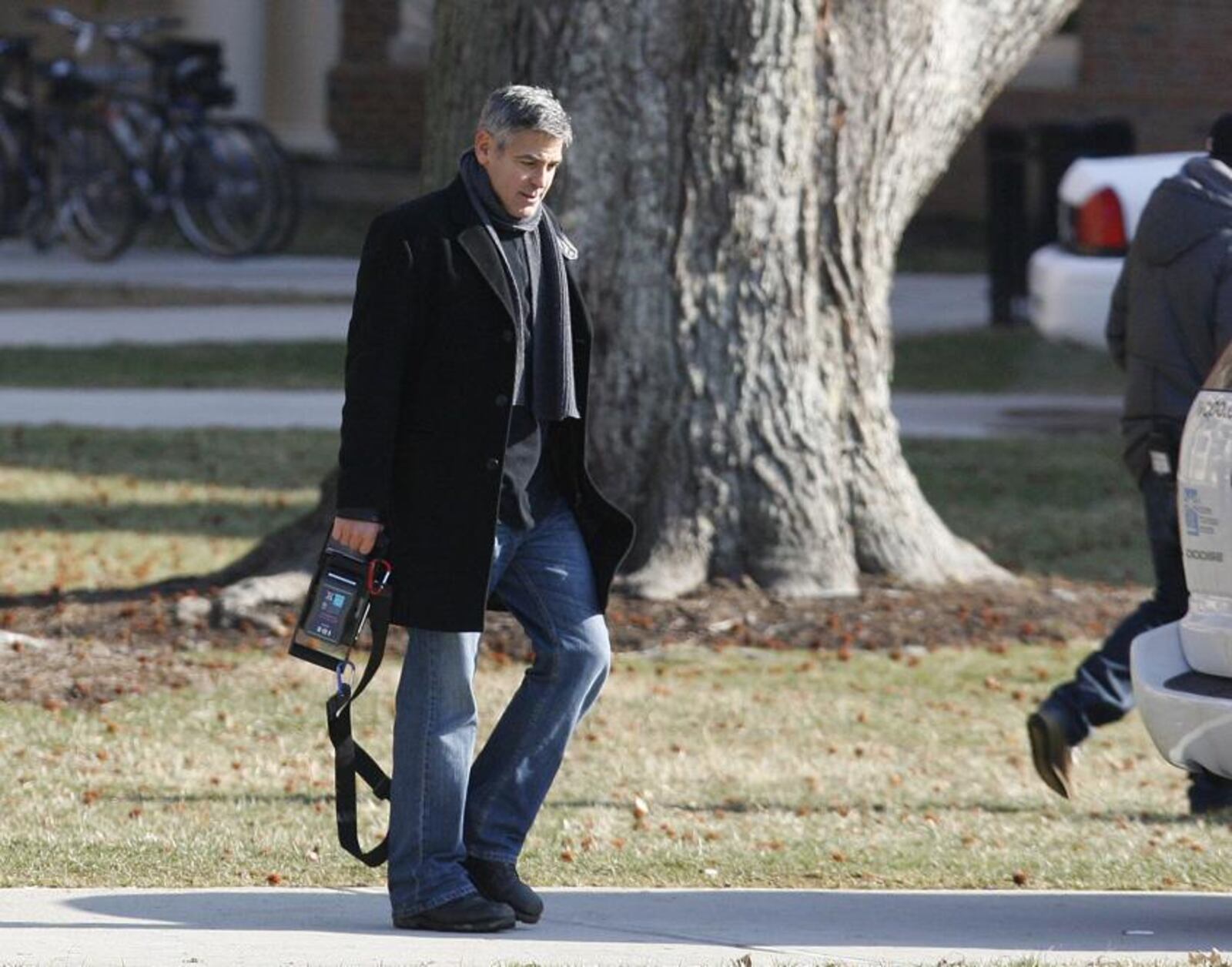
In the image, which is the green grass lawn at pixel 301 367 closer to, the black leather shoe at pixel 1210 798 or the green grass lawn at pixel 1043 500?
the green grass lawn at pixel 1043 500

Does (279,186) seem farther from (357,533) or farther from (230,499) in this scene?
(357,533)

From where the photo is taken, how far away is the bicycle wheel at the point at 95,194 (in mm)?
20328

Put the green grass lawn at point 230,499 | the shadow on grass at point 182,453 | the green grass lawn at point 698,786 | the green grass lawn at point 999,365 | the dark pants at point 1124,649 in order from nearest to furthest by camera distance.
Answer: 1. the green grass lawn at point 698,786
2. the dark pants at point 1124,649
3. the green grass lawn at point 230,499
4. the shadow on grass at point 182,453
5. the green grass lawn at point 999,365

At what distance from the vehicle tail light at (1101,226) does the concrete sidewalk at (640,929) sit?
771 centimetres

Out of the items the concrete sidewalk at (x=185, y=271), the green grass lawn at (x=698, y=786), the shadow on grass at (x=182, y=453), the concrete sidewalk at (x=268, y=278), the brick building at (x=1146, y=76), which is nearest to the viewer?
the green grass lawn at (x=698, y=786)

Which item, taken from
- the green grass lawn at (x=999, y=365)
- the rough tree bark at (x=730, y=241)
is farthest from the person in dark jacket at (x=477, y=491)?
the green grass lawn at (x=999, y=365)

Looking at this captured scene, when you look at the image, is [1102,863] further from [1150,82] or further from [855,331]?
[1150,82]

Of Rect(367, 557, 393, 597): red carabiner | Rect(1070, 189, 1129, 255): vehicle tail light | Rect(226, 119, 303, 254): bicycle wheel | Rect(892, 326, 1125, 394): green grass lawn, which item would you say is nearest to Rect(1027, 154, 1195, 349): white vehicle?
Rect(1070, 189, 1129, 255): vehicle tail light

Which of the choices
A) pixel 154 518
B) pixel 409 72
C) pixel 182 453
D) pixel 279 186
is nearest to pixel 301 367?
pixel 182 453

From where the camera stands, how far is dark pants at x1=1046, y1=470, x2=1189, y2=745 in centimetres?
652

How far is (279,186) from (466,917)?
16.3m

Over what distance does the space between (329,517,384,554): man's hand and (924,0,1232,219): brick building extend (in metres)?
18.7

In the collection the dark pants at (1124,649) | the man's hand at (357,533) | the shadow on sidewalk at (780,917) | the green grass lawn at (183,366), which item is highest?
the man's hand at (357,533)

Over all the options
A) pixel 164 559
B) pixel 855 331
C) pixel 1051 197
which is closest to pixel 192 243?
pixel 1051 197
